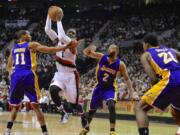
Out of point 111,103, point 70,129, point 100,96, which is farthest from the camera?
point 70,129

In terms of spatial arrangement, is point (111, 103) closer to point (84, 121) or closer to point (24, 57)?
point (84, 121)

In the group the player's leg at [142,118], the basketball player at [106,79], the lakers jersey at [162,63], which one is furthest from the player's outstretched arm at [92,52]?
the player's leg at [142,118]

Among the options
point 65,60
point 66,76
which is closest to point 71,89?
point 66,76

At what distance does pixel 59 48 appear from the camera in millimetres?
8820

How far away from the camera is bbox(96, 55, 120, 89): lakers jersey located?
34.9 ft

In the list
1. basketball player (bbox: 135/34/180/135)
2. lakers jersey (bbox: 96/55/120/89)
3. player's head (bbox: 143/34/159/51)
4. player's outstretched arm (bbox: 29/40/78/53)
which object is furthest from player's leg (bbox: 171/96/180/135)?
lakers jersey (bbox: 96/55/120/89)

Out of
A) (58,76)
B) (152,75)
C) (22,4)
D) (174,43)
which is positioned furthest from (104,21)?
(152,75)

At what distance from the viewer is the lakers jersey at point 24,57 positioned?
378 inches

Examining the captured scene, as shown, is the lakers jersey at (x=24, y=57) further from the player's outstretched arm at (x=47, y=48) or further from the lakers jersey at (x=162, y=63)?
the lakers jersey at (x=162, y=63)

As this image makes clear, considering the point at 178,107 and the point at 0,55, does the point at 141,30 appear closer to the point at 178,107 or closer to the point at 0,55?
the point at 0,55

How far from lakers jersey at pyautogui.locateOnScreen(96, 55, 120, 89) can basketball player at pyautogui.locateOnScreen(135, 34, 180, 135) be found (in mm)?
2947

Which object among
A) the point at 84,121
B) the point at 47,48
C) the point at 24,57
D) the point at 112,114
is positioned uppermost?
the point at 47,48

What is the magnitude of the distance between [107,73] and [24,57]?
6.71 feet

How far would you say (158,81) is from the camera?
298 inches
